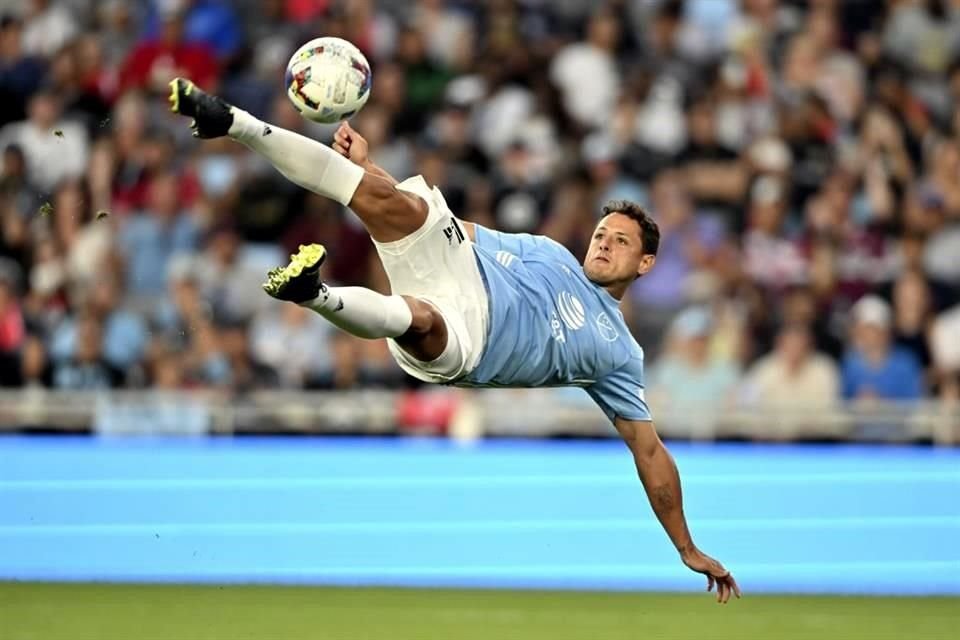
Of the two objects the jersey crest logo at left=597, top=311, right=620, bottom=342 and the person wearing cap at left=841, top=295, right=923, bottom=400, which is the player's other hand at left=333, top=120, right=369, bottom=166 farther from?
the person wearing cap at left=841, top=295, right=923, bottom=400

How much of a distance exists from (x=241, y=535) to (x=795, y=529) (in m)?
3.06

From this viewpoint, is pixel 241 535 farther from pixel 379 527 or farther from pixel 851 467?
pixel 851 467

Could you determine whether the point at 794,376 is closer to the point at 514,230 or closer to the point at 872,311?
the point at 872,311

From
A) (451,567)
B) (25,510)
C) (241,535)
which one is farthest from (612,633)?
(25,510)

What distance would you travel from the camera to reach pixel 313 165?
314 inches

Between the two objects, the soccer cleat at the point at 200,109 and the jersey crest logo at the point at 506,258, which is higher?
the soccer cleat at the point at 200,109

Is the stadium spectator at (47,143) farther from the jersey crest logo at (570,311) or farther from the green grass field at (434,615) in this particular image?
the jersey crest logo at (570,311)

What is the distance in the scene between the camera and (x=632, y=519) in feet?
35.8

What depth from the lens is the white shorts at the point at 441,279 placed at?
27.2 ft

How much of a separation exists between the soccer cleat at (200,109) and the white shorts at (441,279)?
949 millimetres

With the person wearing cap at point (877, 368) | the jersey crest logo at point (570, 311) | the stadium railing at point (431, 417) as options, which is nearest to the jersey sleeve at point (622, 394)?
the jersey crest logo at point (570, 311)

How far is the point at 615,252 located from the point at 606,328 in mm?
366

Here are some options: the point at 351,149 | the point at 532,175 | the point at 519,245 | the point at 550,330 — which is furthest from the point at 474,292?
the point at 532,175

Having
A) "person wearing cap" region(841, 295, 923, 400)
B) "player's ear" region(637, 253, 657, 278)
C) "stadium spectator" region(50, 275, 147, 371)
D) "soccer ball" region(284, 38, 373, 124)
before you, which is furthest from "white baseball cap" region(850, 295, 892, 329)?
"soccer ball" region(284, 38, 373, 124)
